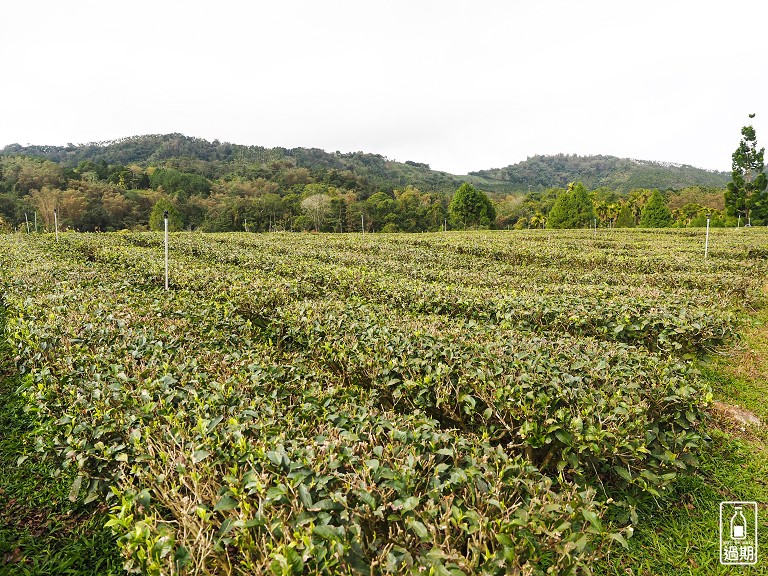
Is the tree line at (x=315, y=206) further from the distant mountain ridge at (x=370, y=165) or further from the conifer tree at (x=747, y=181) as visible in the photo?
the distant mountain ridge at (x=370, y=165)

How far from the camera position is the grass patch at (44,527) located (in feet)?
8.56

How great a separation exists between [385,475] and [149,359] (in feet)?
8.30

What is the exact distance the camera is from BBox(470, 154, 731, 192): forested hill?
102m

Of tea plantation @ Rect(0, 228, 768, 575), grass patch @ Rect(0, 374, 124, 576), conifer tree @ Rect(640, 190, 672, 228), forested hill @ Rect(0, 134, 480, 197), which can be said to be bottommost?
grass patch @ Rect(0, 374, 124, 576)

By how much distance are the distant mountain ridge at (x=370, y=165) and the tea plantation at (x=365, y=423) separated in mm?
73796

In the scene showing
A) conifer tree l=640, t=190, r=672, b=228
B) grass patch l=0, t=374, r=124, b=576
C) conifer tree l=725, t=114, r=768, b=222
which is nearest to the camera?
grass patch l=0, t=374, r=124, b=576

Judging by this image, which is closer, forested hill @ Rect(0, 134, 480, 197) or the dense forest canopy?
the dense forest canopy

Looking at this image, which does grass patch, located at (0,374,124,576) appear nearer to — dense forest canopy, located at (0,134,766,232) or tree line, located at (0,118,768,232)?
dense forest canopy, located at (0,134,766,232)

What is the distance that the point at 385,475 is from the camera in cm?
193

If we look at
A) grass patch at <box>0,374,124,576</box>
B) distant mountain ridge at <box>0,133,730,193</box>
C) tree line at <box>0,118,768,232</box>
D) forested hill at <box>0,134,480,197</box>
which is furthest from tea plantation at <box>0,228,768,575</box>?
forested hill at <box>0,134,480,197</box>

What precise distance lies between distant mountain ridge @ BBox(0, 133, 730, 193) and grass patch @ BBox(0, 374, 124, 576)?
7578cm

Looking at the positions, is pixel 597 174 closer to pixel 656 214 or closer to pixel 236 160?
pixel 656 214

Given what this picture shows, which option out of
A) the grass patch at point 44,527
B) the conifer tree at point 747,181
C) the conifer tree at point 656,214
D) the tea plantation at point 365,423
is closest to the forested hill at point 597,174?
the conifer tree at point 656,214

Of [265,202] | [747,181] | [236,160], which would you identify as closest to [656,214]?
[747,181]
